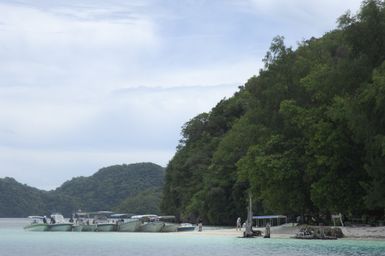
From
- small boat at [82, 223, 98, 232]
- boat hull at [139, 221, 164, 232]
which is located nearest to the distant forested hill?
small boat at [82, 223, 98, 232]

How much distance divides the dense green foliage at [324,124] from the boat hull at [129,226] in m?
14.9

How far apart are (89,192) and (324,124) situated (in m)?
130

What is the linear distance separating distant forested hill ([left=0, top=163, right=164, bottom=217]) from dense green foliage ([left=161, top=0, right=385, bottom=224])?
10071cm

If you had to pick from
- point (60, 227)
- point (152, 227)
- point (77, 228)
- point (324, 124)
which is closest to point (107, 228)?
point (77, 228)

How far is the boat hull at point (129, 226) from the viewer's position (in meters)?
66.2

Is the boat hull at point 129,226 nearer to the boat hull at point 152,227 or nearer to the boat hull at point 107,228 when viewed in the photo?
the boat hull at point 107,228

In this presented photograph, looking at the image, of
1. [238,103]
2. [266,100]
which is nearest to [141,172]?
[238,103]

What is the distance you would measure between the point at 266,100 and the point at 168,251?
20842mm

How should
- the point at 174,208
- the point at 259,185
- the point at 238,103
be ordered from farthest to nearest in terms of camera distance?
the point at 174,208 → the point at 238,103 → the point at 259,185

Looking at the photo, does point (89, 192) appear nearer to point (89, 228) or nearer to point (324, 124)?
point (89, 228)

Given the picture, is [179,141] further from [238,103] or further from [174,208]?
[238,103]

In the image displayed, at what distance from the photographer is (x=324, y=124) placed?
40.2m

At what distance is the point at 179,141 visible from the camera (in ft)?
328

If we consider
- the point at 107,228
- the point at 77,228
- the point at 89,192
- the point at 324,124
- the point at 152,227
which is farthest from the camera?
the point at 89,192
